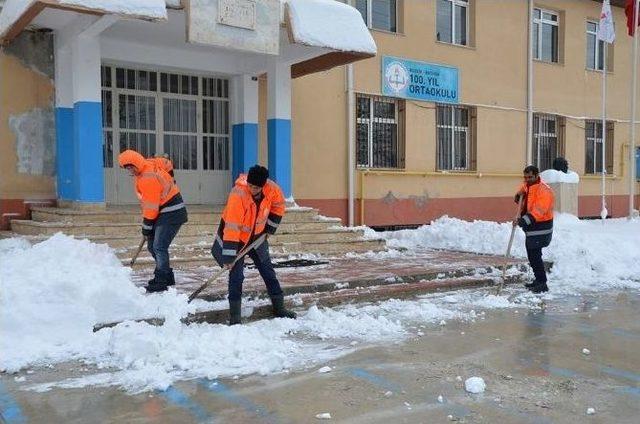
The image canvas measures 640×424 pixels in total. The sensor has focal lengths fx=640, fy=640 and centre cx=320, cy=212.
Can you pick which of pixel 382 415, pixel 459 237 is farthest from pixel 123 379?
pixel 459 237

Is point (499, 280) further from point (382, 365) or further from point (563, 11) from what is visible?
point (563, 11)

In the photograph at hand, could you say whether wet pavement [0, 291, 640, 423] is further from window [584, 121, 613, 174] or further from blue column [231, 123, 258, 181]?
window [584, 121, 613, 174]

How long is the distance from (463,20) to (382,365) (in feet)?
44.8

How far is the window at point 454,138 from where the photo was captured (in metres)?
16.4

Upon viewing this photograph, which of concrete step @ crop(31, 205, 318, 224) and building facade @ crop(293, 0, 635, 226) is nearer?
concrete step @ crop(31, 205, 318, 224)

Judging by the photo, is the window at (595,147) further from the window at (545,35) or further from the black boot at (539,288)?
the black boot at (539,288)

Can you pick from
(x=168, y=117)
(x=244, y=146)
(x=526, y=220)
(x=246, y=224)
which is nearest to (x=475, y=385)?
(x=246, y=224)

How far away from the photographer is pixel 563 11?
739 inches

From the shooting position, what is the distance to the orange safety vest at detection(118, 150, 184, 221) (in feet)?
23.7

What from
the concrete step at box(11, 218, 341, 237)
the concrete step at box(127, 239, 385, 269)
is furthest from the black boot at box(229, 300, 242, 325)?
the concrete step at box(11, 218, 341, 237)

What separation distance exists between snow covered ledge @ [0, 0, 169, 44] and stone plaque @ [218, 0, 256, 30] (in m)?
0.72

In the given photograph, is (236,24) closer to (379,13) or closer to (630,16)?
(379,13)

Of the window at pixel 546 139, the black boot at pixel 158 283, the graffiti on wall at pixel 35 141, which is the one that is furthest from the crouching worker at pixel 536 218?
the window at pixel 546 139

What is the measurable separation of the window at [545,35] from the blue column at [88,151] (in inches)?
508
